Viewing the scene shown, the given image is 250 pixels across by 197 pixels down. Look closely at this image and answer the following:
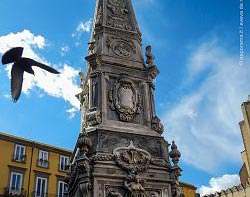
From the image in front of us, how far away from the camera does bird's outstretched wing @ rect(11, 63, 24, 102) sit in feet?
20.5

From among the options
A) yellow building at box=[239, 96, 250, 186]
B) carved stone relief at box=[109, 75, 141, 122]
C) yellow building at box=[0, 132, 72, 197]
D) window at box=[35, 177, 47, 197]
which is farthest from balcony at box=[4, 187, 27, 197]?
carved stone relief at box=[109, 75, 141, 122]

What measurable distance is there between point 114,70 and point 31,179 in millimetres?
21013

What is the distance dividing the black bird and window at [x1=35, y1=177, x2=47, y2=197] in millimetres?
28161

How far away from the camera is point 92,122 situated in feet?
44.9

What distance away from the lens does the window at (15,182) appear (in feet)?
105

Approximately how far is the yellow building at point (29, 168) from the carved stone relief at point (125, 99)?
20438 mm

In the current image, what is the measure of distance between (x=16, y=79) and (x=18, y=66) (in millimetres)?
221

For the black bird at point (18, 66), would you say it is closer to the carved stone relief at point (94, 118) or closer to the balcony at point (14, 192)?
the carved stone relief at point (94, 118)

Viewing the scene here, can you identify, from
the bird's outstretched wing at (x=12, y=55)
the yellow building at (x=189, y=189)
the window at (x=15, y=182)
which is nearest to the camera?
the bird's outstretched wing at (x=12, y=55)

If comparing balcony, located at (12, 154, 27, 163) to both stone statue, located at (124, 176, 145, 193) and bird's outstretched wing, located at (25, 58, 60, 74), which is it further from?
bird's outstretched wing, located at (25, 58, 60, 74)

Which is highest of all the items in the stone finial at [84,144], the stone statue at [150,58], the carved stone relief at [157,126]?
the stone statue at [150,58]

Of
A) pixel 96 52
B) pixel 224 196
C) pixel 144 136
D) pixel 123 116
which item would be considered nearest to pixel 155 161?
pixel 144 136

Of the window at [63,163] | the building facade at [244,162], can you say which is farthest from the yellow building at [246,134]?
the window at [63,163]

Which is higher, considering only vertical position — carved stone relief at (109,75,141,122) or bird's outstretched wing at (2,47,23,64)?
carved stone relief at (109,75,141,122)
